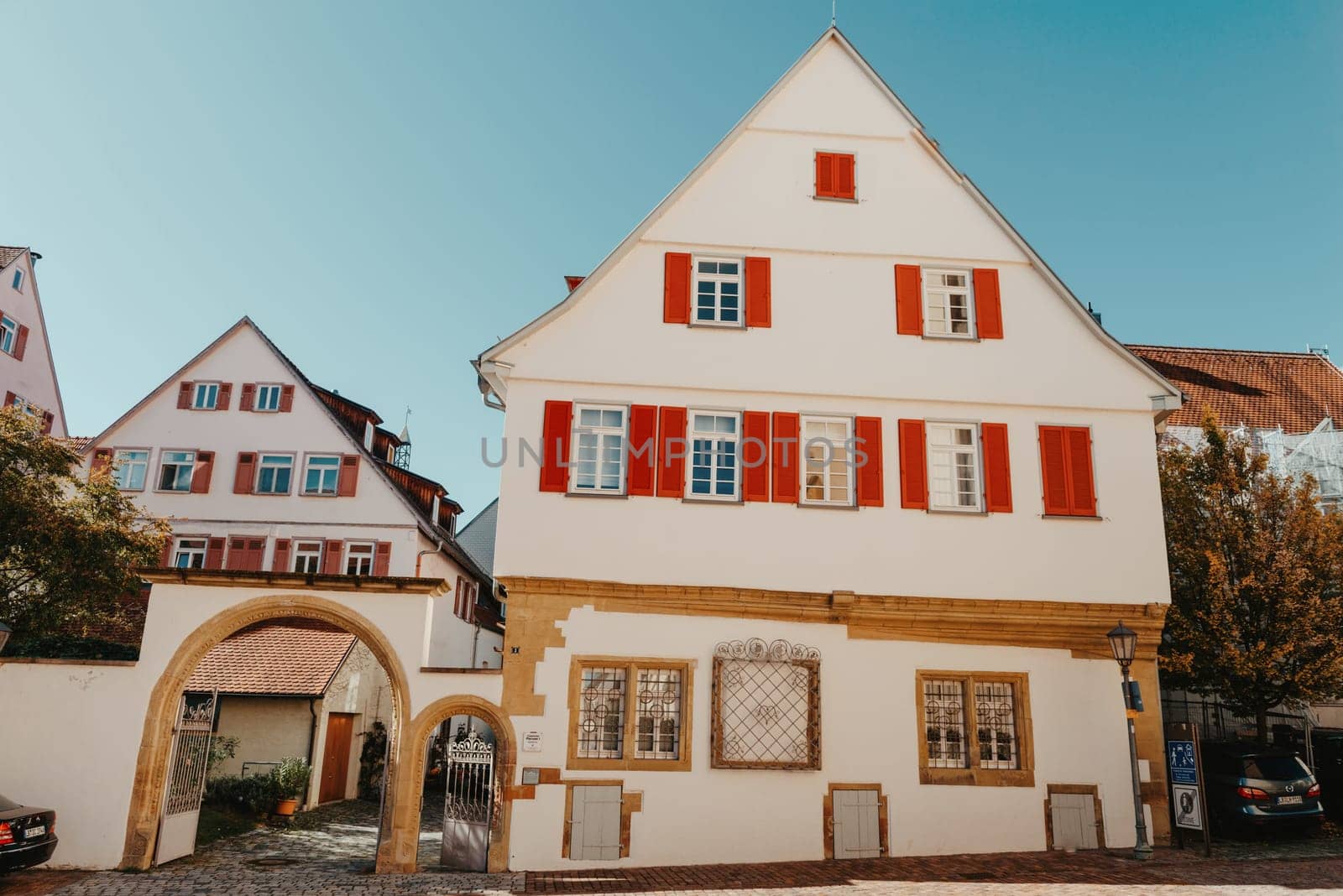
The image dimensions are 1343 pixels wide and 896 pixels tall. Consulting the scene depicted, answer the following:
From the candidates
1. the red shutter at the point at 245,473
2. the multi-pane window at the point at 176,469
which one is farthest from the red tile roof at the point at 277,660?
the multi-pane window at the point at 176,469

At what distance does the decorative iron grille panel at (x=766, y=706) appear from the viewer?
14953 millimetres

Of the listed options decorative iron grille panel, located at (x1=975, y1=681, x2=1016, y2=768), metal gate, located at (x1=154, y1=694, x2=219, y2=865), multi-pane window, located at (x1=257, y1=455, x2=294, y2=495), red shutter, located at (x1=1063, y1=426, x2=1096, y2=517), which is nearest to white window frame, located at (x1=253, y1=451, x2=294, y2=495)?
multi-pane window, located at (x1=257, y1=455, x2=294, y2=495)

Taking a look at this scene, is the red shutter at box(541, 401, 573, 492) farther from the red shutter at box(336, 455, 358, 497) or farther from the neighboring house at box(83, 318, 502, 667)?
the red shutter at box(336, 455, 358, 497)

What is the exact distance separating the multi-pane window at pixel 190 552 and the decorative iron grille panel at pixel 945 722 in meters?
20.6

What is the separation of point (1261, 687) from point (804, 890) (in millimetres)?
11735

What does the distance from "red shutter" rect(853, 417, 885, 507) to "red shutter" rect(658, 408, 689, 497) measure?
2.81m

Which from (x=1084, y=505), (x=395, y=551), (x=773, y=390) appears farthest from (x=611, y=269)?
(x=395, y=551)

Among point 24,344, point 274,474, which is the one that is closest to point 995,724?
point 274,474

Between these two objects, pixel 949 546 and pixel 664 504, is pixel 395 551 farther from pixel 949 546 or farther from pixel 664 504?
pixel 949 546

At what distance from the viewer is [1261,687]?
Answer: 19.0 m

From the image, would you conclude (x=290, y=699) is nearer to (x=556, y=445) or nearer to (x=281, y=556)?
(x=281, y=556)

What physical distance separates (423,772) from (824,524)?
7.06 metres

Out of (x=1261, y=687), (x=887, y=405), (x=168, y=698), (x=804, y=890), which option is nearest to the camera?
(x=804, y=890)

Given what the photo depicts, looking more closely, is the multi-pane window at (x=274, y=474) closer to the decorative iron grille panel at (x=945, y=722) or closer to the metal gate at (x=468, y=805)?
the metal gate at (x=468, y=805)
